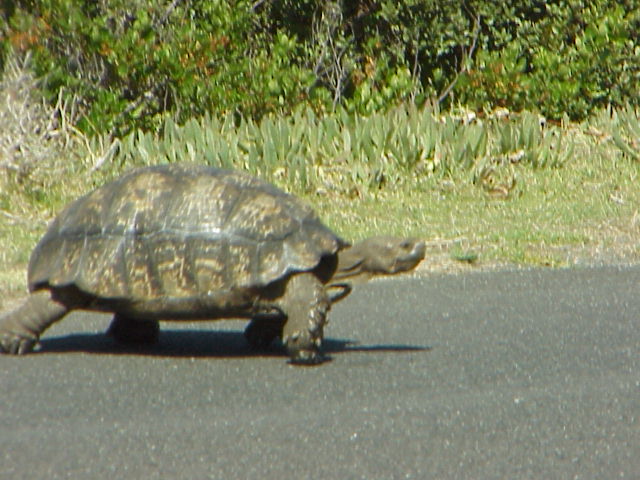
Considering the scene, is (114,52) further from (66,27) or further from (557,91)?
(557,91)

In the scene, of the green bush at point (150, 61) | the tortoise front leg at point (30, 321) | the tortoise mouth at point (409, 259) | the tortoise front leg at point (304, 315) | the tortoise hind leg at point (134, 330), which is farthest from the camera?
the green bush at point (150, 61)

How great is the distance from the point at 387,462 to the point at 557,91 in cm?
1071

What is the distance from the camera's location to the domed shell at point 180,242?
608 centimetres

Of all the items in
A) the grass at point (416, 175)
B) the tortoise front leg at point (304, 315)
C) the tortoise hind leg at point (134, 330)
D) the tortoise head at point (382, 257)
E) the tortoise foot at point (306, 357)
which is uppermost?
the tortoise head at point (382, 257)

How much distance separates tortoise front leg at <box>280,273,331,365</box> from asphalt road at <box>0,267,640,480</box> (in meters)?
0.12

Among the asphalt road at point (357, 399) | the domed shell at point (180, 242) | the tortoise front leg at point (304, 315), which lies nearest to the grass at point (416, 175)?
the asphalt road at point (357, 399)

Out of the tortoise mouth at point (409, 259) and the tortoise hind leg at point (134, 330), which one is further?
the tortoise hind leg at point (134, 330)

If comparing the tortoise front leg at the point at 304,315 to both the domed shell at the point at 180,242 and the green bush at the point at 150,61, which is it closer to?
the domed shell at the point at 180,242

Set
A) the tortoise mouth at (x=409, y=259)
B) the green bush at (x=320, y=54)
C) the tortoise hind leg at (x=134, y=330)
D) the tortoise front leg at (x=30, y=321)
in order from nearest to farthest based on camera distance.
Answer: the tortoise mouth at (x=409, y=259)
the tortoise front leg at (x=30, y=321)
the tortoise hind leg at (x=134, y=330)
the green bush at (x=320, y=54)

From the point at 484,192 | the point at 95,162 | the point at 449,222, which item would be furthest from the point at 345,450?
the point at 95,162

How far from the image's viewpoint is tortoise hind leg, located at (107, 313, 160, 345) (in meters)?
6.71

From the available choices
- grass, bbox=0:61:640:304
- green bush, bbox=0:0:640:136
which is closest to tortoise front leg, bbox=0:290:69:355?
grass, bbox=0:61:640:304

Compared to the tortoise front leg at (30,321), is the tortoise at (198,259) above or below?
above

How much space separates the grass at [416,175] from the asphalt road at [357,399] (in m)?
1.97
